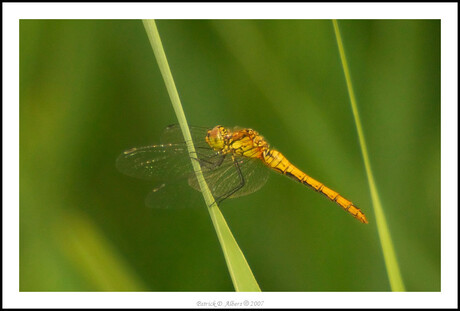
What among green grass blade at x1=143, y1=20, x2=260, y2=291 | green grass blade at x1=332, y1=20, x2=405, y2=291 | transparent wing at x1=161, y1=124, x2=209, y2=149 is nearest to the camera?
green grass blade at x1=143, y1=20, x2=260, y2=291

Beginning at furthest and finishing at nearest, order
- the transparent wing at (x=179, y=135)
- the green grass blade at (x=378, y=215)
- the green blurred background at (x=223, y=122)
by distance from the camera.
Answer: the transparent wing at (x=179, y=135) < the green blurred background at (x=223, y=122) < the green grass blade at (x=378, y=215)

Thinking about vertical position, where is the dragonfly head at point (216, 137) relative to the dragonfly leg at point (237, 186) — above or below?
above

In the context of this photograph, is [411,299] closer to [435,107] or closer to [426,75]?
[435,107]

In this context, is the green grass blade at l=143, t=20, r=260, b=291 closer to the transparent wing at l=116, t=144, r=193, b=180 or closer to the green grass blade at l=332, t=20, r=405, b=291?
the transparent wing at l=116, t=144, r=193, b=180

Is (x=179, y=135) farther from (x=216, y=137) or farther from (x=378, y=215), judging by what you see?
(x=378, y=215)

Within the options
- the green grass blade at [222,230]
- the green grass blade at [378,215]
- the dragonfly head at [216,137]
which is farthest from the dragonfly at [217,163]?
the green grass blade at [222,230]

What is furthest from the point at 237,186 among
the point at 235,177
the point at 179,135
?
the point at 179,135

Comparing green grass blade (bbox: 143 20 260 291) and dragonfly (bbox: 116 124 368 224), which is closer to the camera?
green grass blade (bbox: 143 20 260 291)

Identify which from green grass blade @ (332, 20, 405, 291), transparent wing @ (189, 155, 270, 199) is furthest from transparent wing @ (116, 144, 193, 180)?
green grass blade @ (332, 20, 405, 291)

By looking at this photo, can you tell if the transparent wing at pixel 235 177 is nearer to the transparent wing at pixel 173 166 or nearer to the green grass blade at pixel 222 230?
the transparent wing at pixel 173 166
